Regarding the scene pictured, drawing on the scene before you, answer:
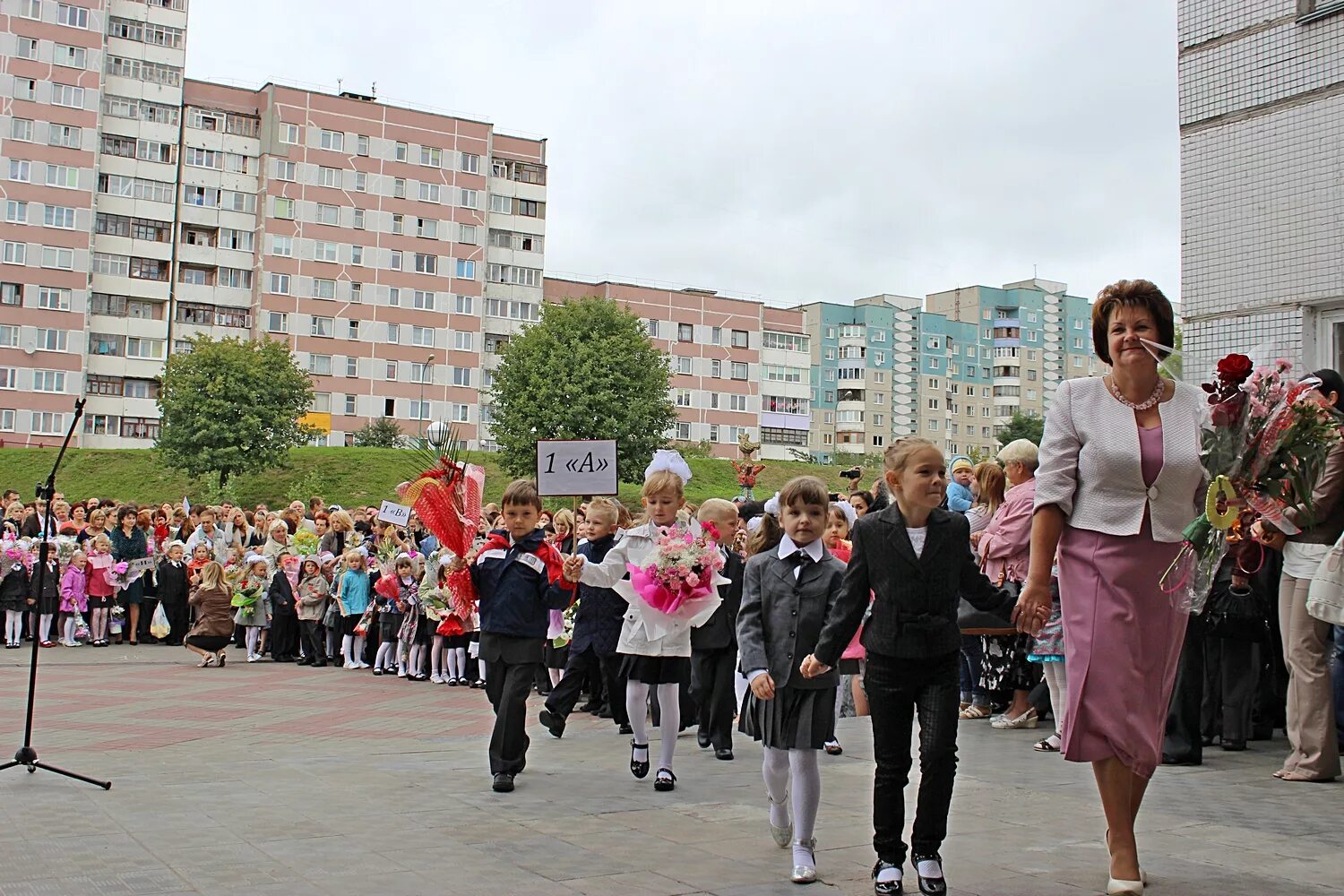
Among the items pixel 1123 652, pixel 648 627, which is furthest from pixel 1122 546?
pixel 648 627

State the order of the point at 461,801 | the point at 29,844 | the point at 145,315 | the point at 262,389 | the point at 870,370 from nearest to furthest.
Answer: the point at 29,844 → the point at 461,801 → the point at 262,389 → the point at 145,315 → the point at 870,370

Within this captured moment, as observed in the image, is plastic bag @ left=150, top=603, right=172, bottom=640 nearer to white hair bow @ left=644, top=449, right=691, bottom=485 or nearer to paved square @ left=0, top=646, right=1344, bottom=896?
paved square @ left=0, top=646, right=1344, bottom=896

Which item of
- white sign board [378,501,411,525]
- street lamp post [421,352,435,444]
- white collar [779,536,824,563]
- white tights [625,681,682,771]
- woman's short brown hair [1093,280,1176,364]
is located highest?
street lamp post [421,352,435,444]

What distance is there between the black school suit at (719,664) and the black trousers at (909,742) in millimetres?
4089

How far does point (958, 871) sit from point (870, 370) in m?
146

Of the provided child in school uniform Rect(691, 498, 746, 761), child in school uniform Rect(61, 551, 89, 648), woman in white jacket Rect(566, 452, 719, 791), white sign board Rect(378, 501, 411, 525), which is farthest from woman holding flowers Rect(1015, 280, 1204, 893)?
child in school uniform Rect(61, 551, 89, 648)

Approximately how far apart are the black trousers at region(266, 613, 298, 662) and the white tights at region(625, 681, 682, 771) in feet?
41.4

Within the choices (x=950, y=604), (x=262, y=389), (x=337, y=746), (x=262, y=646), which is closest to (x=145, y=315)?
(x=262, y=389)

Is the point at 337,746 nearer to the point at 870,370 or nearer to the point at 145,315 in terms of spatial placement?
the point at 145,315

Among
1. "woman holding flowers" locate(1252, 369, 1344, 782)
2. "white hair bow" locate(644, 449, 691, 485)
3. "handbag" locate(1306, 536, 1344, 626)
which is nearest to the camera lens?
"handbag" locate(1306, 536, 1344, 626)

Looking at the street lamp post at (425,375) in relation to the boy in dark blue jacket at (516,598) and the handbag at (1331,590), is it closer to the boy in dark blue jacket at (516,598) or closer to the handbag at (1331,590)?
the boy in dark blue jacket at (516,598)

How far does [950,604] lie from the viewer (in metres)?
5.33

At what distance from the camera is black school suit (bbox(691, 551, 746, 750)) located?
31.3 ft

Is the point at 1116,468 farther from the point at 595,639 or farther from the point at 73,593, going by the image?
the point at 73,593
